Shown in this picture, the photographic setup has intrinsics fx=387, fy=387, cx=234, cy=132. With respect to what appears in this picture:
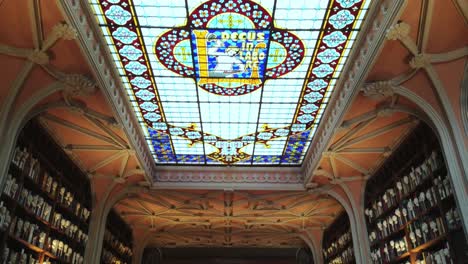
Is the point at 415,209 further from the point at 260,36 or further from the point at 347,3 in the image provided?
the point at 260,36

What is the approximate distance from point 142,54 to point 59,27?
7.18 ft

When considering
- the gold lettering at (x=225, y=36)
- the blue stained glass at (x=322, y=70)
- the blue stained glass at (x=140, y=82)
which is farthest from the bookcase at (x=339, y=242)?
the gold lettering at (x=225, y=36)

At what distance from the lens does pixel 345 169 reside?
42.0 ft

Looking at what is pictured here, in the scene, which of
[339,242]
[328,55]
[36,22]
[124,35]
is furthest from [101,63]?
[339,242]

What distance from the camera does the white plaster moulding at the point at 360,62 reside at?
6.84 metres

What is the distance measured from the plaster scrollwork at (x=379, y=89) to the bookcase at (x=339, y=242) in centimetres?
820

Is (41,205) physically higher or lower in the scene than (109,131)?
lower

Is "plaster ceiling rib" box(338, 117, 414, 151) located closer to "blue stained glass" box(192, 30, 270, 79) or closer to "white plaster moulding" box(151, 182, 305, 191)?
"white plaster moulding" box(151, 182, 305, 191)

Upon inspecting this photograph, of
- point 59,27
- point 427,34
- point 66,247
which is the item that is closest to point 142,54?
point 59,27

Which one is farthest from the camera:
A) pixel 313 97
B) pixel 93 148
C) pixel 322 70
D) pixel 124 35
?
pixel 93 148

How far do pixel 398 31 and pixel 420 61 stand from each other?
3.21 ft

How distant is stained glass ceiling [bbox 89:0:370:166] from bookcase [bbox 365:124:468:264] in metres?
2.65

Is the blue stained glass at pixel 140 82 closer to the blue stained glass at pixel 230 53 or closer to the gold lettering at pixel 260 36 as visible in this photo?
the blue stained glass at pixel 230 53

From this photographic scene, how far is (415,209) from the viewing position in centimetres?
991
